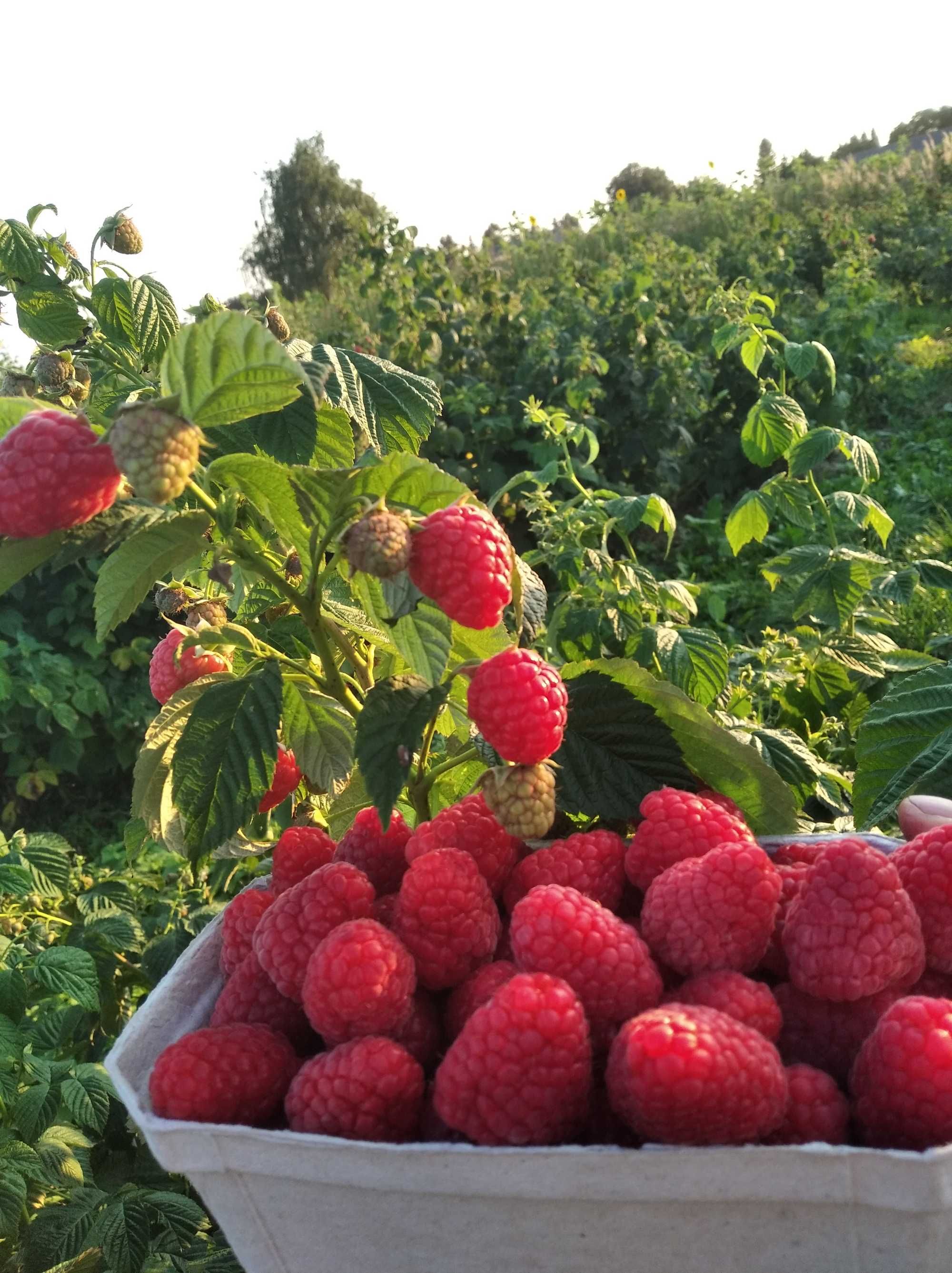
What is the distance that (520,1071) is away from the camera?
484 millimetres

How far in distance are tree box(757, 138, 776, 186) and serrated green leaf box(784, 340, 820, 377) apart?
877 centimetres

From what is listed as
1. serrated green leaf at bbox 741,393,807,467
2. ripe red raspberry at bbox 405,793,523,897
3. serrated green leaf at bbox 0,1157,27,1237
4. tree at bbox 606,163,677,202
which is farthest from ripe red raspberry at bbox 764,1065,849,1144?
tree at bbox 606,163,677,202

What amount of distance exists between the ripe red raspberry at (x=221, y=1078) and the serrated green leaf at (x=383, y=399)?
0.50 meters

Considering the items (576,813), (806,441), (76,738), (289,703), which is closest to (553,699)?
(576,813)

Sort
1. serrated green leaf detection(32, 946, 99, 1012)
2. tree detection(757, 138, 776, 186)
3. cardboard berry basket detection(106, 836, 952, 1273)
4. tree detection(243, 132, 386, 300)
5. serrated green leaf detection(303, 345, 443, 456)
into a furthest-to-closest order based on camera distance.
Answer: tree detection(243, 132, 386, 300)
tree detection(757, 138, 776, 186)
serrated green leaf detection(32, 946, 99, 1012)
serrated green leaf detection(303, 345, 443, 456)
cardboard berry basket detection(106, 836, 952, 1273)

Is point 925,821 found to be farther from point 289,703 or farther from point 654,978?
point 289,703

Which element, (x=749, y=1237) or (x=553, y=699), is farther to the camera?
(x=553, y=699)

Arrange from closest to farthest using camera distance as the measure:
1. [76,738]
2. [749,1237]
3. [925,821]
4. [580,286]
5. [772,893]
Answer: [749,1237], [772,893], [925,821], [76,738], [580,286]

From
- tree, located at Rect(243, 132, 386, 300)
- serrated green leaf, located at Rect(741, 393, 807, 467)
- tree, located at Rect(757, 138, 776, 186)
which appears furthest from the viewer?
tree, located at Rect(243, 132, 386, 300)

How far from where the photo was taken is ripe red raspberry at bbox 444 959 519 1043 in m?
0.57

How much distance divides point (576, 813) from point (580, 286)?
192 inches

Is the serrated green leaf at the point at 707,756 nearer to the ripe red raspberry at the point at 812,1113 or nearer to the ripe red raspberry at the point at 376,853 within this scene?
the ripe red raspberry at the point at 376,853

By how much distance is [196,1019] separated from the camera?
65 centimetres

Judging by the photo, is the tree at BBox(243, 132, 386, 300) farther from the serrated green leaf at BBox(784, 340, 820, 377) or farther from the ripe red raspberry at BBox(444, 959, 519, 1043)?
the ripe red raspberry at BBox(444, 959, 519, 1043)
